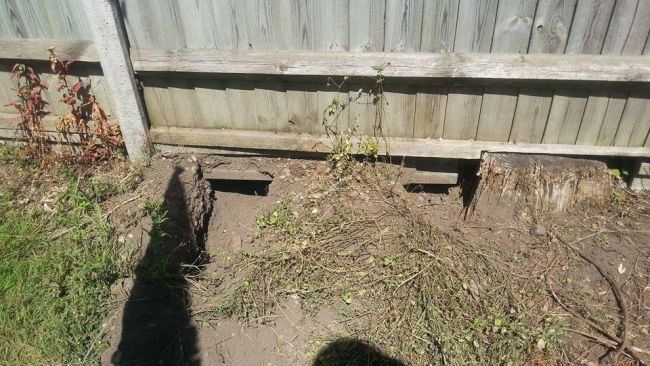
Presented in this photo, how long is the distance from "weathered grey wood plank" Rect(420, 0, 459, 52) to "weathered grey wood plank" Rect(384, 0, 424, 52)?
1.6 inches

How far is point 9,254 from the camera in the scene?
137 inches

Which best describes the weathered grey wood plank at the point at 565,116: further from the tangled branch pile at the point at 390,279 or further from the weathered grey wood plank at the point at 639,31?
the tangled branch pile at the point at 390,279

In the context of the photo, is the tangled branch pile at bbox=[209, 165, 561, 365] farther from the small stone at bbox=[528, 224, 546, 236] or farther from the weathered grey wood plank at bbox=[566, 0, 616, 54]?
the weathered grey wood plank at bbox=[566, 0, 616, 54]

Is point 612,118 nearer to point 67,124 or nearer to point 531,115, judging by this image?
point 531,115

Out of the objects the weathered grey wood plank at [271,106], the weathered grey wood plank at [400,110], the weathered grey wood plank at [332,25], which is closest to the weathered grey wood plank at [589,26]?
the weathered grey wood plank at [400,110]

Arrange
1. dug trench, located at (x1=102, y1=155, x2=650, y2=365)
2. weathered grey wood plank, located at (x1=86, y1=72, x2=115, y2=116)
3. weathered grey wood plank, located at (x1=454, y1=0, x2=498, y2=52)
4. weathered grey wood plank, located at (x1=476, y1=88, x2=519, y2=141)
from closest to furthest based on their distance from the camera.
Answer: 1. dug trench, located at (x1=102, y1=155, x2=650, y2=365)
2. weathered grey wood plank, located at (x1=454, y1=0, x2=498, y2=52)
3. weathered grey wood plank, located at (x1=476, y1=88, x2=519, y2=141)
4. weathered grey wood plank, located at (x1=86, y1=72, x2=115, y2=116)

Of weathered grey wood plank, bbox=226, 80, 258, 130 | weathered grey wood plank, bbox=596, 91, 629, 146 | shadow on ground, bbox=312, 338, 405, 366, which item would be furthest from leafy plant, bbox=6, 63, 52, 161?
weathered grey wood plank, bbox=596, 91, 629, 146

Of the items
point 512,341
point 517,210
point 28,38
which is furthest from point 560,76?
point 28,38

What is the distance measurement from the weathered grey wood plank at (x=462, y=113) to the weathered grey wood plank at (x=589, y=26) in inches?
26.5

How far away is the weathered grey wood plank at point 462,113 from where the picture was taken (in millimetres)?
3547

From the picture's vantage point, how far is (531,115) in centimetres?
358

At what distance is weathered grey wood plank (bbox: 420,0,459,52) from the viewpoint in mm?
3217

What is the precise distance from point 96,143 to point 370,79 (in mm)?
2364

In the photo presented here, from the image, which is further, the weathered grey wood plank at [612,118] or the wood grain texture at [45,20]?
the wood grain texture at [45,20]
